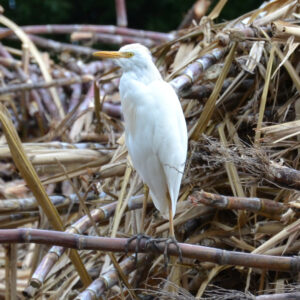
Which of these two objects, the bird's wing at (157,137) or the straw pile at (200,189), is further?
the bird's wing at (157,137)

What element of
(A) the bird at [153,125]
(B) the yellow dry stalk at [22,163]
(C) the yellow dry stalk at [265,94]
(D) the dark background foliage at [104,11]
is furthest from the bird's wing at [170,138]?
(D) the dark background foliage at [104,11]

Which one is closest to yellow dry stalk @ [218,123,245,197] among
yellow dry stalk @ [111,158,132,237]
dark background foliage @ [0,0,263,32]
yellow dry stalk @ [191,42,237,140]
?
yellow dry stalk @ [191,42,237,140]

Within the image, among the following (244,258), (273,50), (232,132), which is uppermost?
(273,50)

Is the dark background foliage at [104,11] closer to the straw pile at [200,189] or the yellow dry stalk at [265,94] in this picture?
the straw pile at [200,189]

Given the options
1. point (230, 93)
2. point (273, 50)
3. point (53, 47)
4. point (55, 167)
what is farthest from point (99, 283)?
point (53, 47)

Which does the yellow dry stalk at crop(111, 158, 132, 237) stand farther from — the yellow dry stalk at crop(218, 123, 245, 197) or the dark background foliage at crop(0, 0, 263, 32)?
the dark background foliage at crop(0, 0, 263, 32)

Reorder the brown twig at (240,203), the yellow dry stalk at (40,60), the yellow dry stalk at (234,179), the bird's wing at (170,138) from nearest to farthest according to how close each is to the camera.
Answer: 1. the brown twig at (240,203)
2. the bird's wing at (170,138)
3. the yellow dry stalk at (234,179)
4. the yellow dry stalk at (40,60)

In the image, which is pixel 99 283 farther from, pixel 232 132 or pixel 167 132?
pixel 232 132
